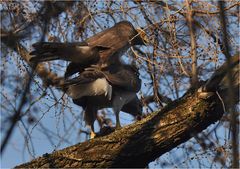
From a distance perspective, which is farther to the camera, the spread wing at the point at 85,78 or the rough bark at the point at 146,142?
the spread wing at the point at 85,78

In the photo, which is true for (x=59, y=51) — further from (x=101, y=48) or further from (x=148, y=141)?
(x=148, y=141)

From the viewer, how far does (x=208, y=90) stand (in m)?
3.05

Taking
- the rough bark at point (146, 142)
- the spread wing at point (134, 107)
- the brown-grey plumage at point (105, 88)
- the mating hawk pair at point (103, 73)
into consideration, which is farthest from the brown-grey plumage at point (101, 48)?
the rough bark at point (146, 142)

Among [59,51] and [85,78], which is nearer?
[59,51]

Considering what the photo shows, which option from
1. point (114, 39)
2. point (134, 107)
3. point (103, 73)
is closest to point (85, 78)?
point (103, 73)

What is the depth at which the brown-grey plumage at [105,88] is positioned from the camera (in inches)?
185

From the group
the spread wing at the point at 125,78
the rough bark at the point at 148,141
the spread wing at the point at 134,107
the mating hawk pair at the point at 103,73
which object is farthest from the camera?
the spread wing at the point at 134,107

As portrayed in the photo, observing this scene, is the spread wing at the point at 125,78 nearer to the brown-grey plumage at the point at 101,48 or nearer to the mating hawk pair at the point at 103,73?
the mating hawk pair at the point at 103,73

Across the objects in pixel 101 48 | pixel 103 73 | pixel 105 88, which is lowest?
pixel 105 88

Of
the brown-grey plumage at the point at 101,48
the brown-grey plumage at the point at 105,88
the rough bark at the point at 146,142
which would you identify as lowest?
the rough bark at the point at 146,142

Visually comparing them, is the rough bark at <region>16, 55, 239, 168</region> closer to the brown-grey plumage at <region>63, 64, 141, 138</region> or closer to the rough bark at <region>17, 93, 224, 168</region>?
the rough bark at <region>17, 93, 224, 168</region>

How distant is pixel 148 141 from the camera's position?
3.06 metres

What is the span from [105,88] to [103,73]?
0.15 metres

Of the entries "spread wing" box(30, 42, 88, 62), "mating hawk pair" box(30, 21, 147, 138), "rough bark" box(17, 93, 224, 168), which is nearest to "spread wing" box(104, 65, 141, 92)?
"mating hawk pair" box(30, 21, 147, 138)
